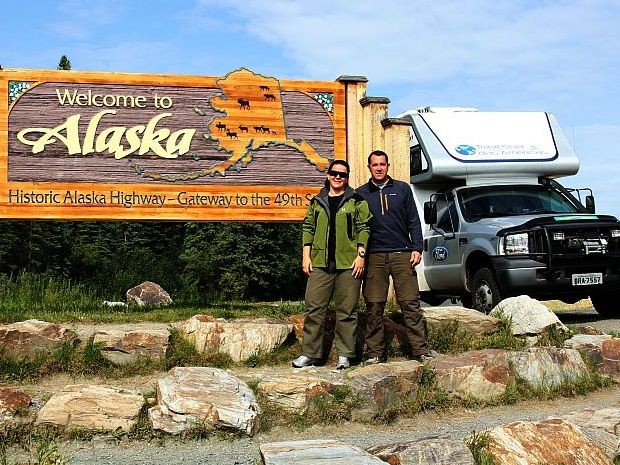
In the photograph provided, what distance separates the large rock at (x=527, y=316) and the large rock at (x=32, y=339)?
185 inches

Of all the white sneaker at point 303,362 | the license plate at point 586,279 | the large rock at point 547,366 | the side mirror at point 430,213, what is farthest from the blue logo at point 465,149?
the white sneaker at point 303,362

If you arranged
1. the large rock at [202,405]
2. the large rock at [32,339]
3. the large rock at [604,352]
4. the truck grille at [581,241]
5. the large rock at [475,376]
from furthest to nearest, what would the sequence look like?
the truck grille at [581,241]
the large rock at [604,352]
the large rock at [32,339]
the large rock at [475,376]
the large rock at [202,405]

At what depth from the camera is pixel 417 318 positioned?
7.78 m

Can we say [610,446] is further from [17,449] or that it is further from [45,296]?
[45,296]

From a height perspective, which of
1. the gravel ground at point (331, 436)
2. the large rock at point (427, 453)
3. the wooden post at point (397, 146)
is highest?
the wooden post at point (397, 146)

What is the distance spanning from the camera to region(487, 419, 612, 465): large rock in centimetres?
479

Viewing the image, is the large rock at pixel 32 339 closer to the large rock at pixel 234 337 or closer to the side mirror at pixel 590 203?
the large rock at pixel 234 337

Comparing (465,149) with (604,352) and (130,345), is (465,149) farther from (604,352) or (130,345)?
(130,345)

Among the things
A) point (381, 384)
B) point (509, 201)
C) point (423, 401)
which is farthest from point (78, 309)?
point (509, 201)

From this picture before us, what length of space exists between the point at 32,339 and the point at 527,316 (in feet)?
17.2

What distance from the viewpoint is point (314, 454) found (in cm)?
439

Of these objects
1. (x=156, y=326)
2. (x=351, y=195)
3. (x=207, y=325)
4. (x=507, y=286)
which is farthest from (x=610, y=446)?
(x=507, y=286)

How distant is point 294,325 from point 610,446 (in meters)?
3.80

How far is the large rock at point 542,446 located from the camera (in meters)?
4.79
